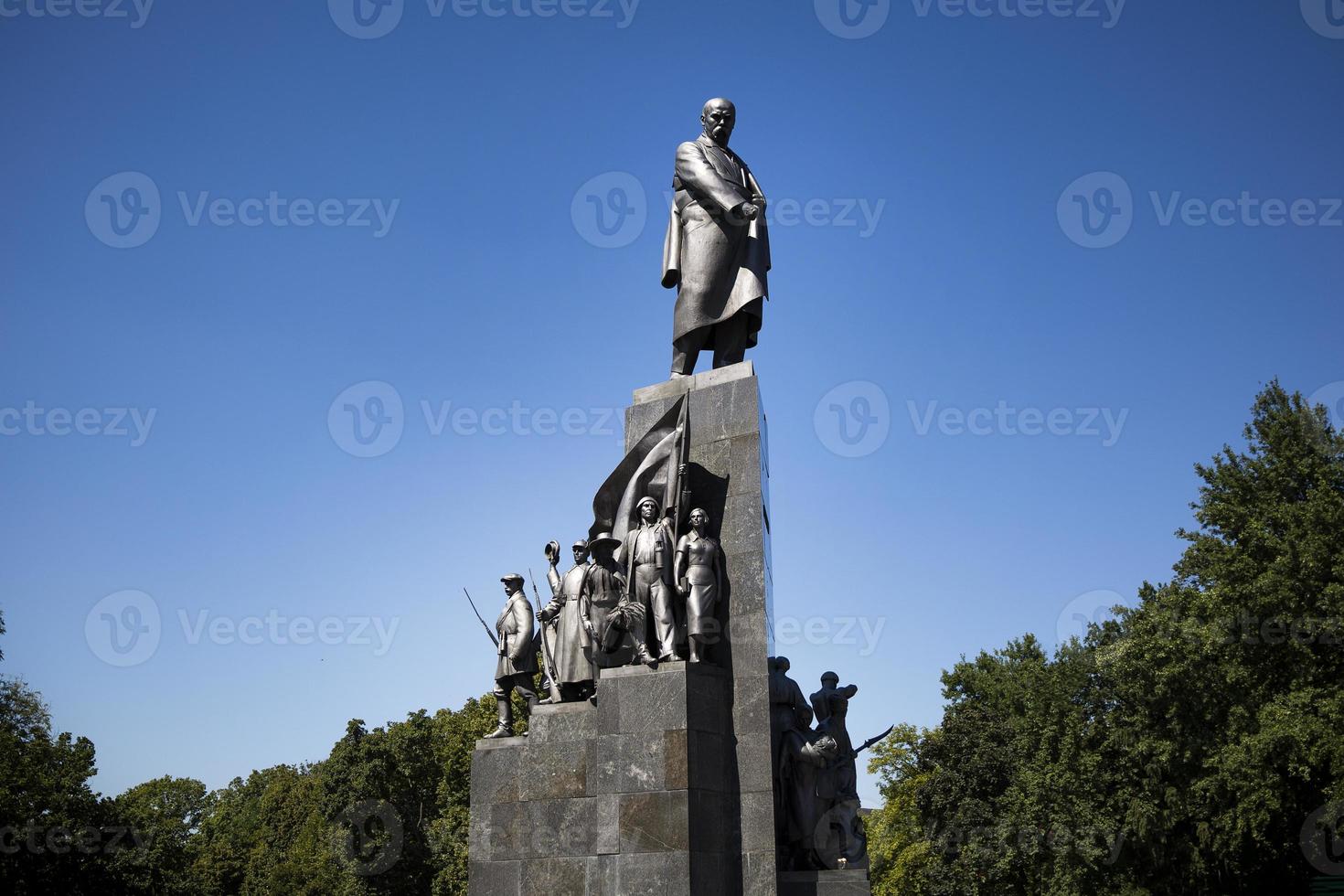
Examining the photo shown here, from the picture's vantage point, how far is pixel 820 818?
12.4 meters

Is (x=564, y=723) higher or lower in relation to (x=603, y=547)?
lower

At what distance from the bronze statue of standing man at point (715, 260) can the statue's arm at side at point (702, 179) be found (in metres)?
0.01

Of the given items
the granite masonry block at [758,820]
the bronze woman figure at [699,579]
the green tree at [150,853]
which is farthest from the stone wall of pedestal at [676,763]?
the green tree at [150,853]

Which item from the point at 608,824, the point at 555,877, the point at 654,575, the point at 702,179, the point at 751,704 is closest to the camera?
the point at 608,824

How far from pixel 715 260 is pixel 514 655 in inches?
252

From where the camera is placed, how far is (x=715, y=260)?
1511 centimetres

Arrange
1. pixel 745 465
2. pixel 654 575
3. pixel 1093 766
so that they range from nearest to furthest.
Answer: pixel 654 575
pixel 745 465
pixel 1093 766

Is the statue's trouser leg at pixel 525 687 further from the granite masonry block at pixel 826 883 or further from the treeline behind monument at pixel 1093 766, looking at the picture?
the treeline behind monument at pixel 1093 766

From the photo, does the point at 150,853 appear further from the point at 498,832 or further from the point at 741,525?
the point at 741,525

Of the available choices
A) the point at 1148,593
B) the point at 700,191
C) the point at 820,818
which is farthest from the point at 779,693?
the point at 1148,593

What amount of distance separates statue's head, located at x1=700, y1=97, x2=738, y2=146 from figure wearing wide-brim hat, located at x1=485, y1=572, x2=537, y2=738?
24.1ft

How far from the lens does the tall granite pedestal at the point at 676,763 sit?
11305 mm

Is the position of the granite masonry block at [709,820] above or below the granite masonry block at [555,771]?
below

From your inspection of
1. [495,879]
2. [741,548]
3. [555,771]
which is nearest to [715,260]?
[741,548]
